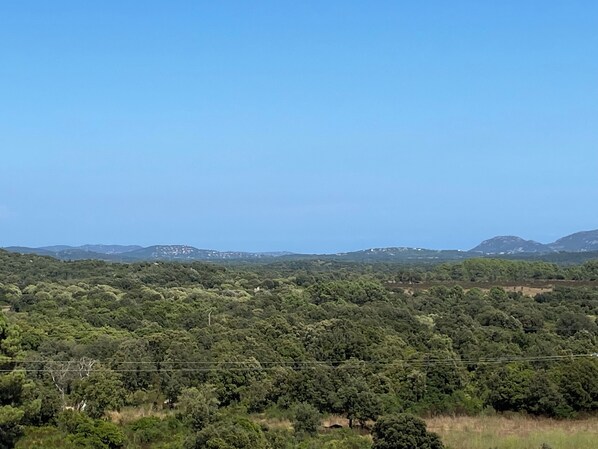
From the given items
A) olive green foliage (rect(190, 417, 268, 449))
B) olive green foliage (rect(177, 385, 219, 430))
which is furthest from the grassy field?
olive green foliage (rect(177, 385, 219, 430))

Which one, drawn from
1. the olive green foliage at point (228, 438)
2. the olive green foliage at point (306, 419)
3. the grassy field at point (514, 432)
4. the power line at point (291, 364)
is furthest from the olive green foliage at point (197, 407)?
the grassy field at point (514, 432)

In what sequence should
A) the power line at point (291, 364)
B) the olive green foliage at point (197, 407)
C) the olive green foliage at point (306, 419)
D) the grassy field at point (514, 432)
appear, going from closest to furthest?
the grassy field at point (514, 432) → the olive green foliage at point (197, 407) → the olive green foliage at point (306, 419) → the power line at point (291, 364)

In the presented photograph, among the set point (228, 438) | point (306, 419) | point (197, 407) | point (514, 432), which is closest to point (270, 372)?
point (306, 419)

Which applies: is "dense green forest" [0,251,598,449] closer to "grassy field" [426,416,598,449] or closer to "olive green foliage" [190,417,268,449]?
"olive green foliage" [190,417,268,449]

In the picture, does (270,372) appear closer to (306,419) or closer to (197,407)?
(306,419)

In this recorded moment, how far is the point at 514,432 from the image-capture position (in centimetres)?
2062

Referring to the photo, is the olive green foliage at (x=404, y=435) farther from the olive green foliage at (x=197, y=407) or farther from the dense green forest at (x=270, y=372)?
the olive green foliage at (x=197, y=407)

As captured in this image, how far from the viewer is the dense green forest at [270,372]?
1781 cm

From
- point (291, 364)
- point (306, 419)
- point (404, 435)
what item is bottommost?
point (306, 419)

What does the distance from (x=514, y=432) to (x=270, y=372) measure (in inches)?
351

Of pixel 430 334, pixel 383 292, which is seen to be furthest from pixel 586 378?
pixel 383 292

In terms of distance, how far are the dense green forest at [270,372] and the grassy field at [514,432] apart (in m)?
0.72

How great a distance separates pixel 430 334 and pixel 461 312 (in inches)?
388

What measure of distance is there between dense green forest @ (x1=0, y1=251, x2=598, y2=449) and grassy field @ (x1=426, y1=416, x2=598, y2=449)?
72 cm
